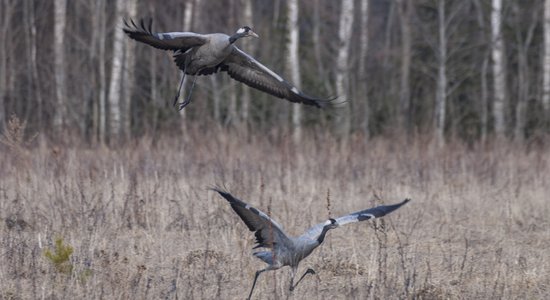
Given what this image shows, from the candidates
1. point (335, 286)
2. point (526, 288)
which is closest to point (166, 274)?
point (335, 286)

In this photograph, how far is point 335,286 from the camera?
5.78 m

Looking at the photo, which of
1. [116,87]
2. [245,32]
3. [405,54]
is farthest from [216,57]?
[405,54]

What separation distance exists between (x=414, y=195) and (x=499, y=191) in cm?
86

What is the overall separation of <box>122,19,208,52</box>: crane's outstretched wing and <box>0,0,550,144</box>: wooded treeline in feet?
24.2

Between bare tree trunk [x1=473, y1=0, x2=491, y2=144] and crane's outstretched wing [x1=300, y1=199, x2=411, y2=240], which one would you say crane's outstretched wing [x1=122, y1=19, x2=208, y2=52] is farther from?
bare tree trunk [x1=473, y1=0, x2=491, y2=144]

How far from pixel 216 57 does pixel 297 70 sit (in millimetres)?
9017

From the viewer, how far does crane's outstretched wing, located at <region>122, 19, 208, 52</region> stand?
22.7ft

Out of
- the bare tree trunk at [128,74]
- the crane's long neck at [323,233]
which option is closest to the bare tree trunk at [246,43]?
the bare tree trunk at [128,74]

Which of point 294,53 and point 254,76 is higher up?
point 294,53

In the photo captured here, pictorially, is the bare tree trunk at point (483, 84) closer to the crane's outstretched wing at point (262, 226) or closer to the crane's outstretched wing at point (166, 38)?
the crane's outstretched wing at point (166, 38)

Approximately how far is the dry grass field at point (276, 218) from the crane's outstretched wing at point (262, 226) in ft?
1.11

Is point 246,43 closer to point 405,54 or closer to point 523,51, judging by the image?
point 405,54

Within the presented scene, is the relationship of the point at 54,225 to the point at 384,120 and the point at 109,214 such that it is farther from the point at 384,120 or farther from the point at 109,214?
the point at 384,120

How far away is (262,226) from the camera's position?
5.28 metres
